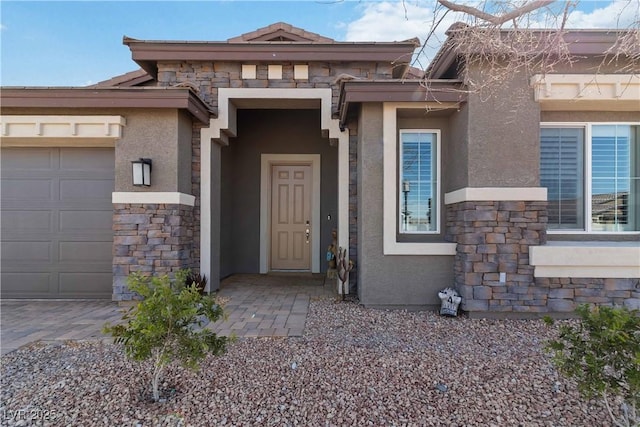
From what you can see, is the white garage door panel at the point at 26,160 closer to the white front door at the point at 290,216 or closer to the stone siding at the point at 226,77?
the stone siding at the point at 226,77

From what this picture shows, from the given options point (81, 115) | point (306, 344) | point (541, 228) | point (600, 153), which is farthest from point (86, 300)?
point (600, 153)

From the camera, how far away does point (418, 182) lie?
208 inches

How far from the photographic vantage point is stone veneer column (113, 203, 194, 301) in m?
5.09

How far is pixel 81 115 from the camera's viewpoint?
5105 mm

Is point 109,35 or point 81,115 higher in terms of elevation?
point 109,35

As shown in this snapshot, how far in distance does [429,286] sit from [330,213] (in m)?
3.40

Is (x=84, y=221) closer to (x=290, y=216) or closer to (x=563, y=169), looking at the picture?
(x=290, y=216)

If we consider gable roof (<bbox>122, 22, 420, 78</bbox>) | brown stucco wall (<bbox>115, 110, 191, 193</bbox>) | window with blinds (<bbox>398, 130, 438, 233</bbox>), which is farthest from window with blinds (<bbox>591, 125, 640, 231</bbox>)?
brown stucco wall (<bbox>115, 110, 191, 193</bbox>)

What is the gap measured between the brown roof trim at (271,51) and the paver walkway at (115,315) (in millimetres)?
3867

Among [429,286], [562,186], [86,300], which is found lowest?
[86,300]

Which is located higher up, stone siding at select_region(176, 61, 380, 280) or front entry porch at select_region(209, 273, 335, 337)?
stone siding at select_region(176, 61, 380, 280)

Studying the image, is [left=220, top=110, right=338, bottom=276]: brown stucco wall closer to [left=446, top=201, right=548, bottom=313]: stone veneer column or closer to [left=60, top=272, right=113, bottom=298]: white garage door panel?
[left=60, top=272, right=113, bottom=298]: white garage door panel

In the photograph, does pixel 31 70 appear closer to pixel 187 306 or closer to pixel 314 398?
pixel 187 306

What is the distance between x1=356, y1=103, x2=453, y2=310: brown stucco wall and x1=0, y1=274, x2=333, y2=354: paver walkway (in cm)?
109
